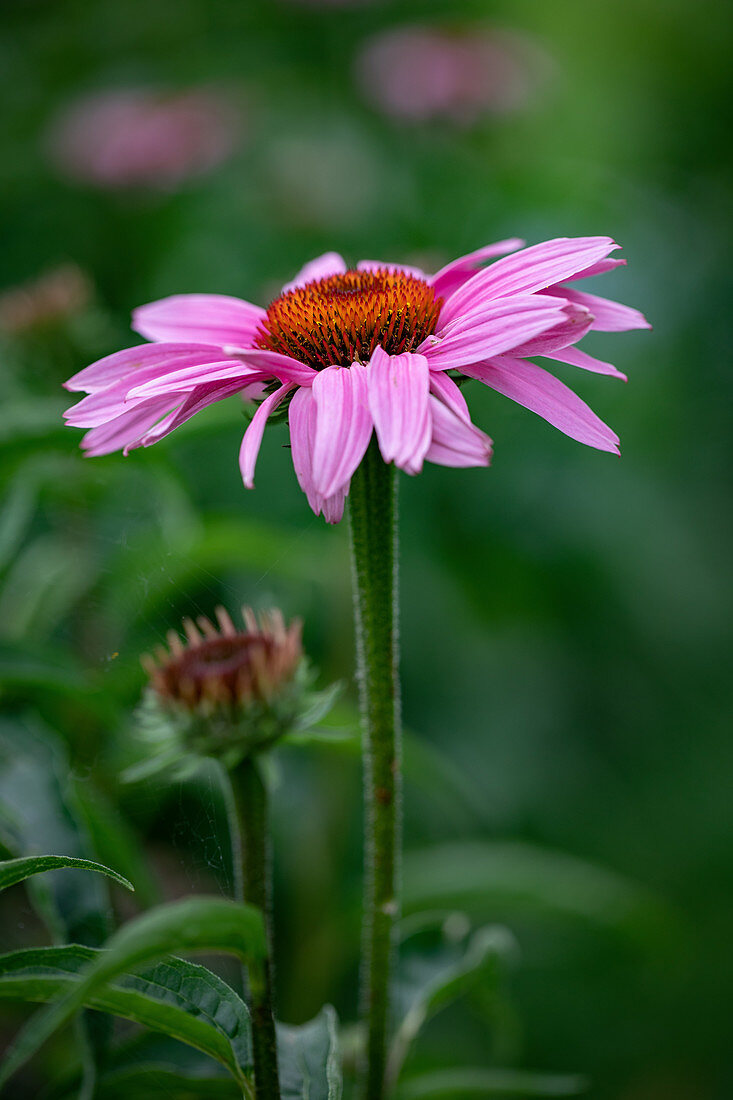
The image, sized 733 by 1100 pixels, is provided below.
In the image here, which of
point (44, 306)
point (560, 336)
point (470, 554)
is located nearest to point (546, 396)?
point (560, 336)

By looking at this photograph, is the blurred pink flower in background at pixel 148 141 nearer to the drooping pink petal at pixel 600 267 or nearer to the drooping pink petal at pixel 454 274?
the drooping pink petal at pixel 454 274

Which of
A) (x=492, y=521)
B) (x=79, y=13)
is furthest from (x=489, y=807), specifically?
(x=79, y=13)

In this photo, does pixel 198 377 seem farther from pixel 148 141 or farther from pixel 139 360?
pixel 148 141

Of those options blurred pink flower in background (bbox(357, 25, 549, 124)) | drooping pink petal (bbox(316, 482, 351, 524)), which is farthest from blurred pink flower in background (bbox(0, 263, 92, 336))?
blurred pink flower in background (bbox(357, 25, 549, 124))

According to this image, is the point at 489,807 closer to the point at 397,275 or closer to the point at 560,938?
the point at 560,938

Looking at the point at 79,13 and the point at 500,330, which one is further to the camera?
the point at 79,13

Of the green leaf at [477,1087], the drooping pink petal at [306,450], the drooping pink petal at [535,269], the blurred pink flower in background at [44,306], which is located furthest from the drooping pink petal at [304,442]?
the blurred pink flower in background at [44,306]

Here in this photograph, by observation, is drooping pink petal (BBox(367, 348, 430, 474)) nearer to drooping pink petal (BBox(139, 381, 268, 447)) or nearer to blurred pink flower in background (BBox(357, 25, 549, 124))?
drooping pink petal (BBox(139, 381, 268, 447))
